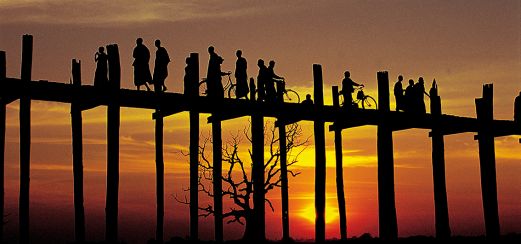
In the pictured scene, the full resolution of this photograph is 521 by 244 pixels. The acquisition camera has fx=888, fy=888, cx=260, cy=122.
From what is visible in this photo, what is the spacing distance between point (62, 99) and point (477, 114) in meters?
11.8

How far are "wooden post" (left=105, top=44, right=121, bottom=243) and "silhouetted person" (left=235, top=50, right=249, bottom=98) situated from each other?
12.2 feet

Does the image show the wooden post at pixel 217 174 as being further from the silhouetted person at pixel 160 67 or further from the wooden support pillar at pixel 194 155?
the silhouetted person at pixel 160 67

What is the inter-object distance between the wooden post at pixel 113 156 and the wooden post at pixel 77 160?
0.69 meters

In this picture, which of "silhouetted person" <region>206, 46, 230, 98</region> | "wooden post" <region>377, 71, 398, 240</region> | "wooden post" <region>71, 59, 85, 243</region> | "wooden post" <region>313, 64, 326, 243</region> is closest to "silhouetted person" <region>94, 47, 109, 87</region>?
"wooden post" <region>71, 59, 85, 243</region>

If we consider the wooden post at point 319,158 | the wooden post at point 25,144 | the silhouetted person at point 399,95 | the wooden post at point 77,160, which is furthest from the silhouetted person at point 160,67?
the silhouetted person at point 399,95

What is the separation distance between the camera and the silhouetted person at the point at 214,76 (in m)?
19.6

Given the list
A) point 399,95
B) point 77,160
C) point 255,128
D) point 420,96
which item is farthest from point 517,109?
point 77,160

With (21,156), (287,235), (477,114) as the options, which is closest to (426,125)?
(477,114)

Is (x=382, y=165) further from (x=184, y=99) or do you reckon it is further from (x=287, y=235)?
(x=184, y=99)

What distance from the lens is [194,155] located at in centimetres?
1927

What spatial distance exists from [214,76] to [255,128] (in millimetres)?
1484

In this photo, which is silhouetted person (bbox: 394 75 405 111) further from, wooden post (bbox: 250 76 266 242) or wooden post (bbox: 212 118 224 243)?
wooden post (bbox: 212 118 224 243)

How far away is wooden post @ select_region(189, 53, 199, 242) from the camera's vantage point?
62.3ft

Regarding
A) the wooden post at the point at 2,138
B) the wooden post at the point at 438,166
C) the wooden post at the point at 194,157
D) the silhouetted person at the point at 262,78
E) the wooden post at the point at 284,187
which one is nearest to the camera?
the wooden post at the point at 2,138
